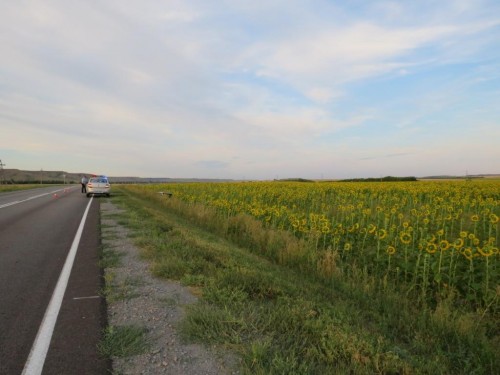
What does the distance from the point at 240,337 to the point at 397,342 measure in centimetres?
177

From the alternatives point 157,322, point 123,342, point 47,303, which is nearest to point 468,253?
point 157,322

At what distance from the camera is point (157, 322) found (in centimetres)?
396

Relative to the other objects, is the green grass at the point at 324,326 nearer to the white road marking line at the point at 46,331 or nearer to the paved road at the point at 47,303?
the paved road at the point at 47,303

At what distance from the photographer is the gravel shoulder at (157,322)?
3.07 m

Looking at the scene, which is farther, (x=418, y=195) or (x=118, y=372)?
(x=418, y=195)

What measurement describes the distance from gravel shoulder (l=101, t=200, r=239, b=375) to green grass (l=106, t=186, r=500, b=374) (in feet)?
0.53

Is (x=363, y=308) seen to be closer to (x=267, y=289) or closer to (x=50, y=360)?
(x=267, y=289)

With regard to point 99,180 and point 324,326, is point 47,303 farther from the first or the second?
point 99,180

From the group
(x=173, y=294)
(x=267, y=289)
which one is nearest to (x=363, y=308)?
(x=267, y=289)

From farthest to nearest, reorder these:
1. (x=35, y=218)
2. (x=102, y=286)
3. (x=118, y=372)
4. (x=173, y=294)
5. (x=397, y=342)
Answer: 1. (x=35, y=218)
2. (x=102, y=286)
3. (x=173, y=294)
4. (x=397, y=342)
5. (x=118, y=372)

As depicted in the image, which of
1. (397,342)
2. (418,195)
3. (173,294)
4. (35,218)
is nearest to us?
(397,342)

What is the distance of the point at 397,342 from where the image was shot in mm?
3867

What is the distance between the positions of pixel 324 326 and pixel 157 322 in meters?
1.86

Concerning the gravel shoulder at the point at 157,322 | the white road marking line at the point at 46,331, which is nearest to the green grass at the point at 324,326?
the gravel shoulder at the point at 157,322
